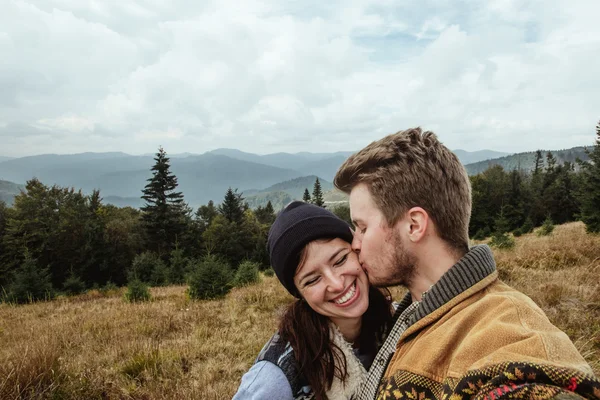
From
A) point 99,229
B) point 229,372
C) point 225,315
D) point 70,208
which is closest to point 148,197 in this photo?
point 99,229

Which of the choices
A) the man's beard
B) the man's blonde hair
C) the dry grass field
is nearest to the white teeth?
the man's beard

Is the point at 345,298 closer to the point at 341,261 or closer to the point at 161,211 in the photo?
the point at 341,261

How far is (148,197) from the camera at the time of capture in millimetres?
40344

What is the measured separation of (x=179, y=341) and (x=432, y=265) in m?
4.80

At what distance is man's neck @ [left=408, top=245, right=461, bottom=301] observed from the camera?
159 cm

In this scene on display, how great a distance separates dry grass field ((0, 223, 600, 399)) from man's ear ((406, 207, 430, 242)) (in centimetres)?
287

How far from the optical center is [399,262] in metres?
1.68

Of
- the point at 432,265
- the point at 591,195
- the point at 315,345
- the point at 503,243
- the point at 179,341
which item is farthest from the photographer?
the point at 591,195

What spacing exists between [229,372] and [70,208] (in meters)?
47.0

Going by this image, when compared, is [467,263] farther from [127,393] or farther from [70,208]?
[70,208]

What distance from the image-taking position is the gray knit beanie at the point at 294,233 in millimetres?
1880

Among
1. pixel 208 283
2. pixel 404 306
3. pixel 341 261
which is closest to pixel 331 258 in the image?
pixel 341 261

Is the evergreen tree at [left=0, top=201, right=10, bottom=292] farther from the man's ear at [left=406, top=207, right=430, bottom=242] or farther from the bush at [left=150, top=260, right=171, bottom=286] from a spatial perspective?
the man's ear at [left=406, top=207, right=430, bottom=242]

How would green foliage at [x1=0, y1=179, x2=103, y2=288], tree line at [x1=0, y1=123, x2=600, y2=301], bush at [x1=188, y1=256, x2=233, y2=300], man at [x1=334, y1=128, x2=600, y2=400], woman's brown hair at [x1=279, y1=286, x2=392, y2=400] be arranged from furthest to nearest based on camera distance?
green foliage at [x1=0, y1=179, x2=103, y2=288], tree line at [x1=0, y1=123, x2=600, y2=301], bush at [x1=188, y1=256, x2=233, y2=300], woman's brown hair at [x1=279, y1=286, x2=392, y2=400], man at [x1=334, y1=128, x2=600, y2=400]
